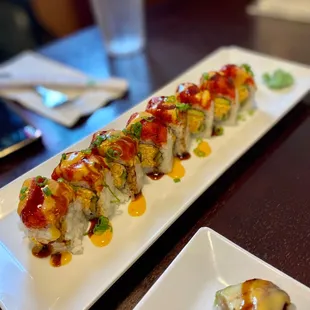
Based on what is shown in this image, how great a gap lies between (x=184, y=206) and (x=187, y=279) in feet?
0.69

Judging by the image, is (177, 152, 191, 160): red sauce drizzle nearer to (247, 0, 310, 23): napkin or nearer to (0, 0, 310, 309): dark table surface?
(0, 0, 310, 309): dark table surface

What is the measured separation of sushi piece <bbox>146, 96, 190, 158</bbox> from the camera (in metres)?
1.14

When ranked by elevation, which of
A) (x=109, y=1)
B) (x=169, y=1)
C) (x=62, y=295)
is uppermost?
(x=109, y=1)

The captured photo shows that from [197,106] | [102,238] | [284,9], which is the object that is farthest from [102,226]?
[284,9]

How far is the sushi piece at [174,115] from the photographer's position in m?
1.14

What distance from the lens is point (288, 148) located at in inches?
48.4

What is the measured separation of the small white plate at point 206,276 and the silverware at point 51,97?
0.89 m

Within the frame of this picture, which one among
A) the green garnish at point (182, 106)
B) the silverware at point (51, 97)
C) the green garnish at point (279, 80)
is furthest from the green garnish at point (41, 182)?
the green garnish at point (279, 80)

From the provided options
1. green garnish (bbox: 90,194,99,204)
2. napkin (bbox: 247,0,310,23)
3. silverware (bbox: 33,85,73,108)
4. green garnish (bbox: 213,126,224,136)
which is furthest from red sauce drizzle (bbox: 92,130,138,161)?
napkin (bbox: 247,0,310,23)

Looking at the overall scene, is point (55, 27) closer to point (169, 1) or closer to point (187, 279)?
point (169, 1)

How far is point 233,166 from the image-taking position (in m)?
1.18

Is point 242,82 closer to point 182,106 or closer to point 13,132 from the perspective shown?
point 182,106

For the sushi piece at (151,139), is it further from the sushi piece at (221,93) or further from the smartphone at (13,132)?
the smartphone at (13,132)

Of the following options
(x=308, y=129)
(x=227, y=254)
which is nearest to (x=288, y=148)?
(x=308, y=129)
